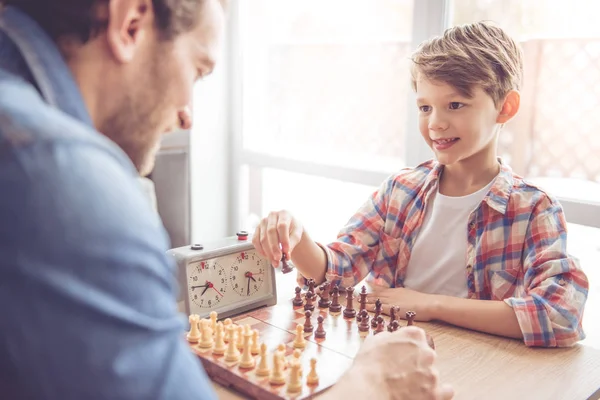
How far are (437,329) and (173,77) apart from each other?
2.95ft

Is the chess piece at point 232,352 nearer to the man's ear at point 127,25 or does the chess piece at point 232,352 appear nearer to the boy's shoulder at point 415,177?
the man's ear at point 127,25

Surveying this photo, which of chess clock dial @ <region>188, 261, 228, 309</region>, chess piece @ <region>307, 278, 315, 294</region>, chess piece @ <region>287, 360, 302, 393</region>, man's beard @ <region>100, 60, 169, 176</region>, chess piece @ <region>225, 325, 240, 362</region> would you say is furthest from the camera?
chess piece @ <region>307, 278, 315, 294</region>

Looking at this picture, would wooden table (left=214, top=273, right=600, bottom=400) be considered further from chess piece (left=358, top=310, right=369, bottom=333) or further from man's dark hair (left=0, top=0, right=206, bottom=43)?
man's dark hair (left=0, top=0, right=206, bottom=43)

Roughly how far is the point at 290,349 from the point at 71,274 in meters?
0.74

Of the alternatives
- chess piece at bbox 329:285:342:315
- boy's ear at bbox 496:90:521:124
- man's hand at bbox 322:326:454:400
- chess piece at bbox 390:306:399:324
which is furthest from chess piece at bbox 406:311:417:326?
boy's ear at bbox 496:90:521:124

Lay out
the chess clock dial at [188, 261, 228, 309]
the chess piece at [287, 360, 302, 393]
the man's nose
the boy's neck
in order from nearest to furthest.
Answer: the man's nose → the chess piece at [287, 360, 302, 393] → the chess clock dial at [188, 261, 228, 309] → the boy's neck

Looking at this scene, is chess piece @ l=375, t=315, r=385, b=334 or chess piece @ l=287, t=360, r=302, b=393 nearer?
chess piece @ l=287, t=360, r=302, b=393

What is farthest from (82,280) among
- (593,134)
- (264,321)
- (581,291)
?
(593,134)

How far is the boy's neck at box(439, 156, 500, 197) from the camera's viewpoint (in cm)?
163

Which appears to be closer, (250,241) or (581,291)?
(581,291)

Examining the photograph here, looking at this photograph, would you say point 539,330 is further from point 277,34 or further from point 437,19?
point 277,34

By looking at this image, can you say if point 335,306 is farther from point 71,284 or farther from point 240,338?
point 71,284

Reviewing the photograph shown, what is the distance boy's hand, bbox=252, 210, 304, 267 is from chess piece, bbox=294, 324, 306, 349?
0.23 meters

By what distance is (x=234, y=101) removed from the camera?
327 centimetres
